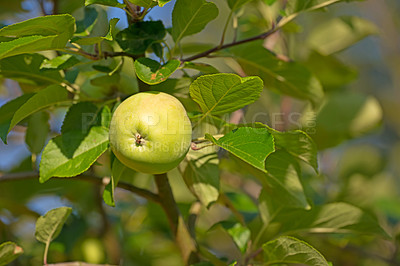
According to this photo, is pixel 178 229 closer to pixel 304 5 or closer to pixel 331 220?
pixel 331 220

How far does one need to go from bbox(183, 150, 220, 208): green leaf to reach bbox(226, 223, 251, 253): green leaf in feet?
0.37

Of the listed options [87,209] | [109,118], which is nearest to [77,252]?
[87,209]

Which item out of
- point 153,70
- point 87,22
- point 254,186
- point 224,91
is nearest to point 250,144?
point 224,91

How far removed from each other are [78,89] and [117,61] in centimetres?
12

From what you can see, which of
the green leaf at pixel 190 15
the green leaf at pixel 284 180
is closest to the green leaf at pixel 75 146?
the green leaf at pixel 190 15

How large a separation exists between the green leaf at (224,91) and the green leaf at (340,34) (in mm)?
811

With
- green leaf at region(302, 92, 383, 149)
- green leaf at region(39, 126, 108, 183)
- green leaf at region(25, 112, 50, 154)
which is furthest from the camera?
green leaf at region(302, 92, 383, 149)

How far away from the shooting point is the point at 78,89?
0.96m

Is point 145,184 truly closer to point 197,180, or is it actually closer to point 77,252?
point 77,252

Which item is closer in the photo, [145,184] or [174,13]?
[174,13]

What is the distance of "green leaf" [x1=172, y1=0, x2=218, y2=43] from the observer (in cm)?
83

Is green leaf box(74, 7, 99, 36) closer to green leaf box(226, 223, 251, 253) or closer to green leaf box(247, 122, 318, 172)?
green leaf box(247, 122, 318, 172)

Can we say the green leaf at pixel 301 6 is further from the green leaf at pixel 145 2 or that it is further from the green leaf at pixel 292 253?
the green leaf at pixel 292 253

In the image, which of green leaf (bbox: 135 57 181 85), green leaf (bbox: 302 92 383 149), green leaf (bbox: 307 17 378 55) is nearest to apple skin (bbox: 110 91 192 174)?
green leaf (bbox: 135 57 181 85)
